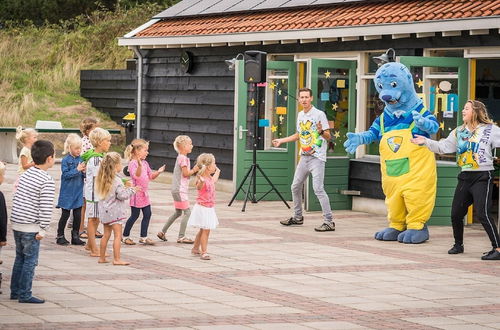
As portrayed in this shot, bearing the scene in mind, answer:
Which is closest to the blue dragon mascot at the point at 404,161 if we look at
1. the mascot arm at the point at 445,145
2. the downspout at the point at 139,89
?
the mascot arm at the point at 445,145

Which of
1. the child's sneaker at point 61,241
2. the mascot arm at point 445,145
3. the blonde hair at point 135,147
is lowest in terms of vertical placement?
the child's sneaker at point 61,241

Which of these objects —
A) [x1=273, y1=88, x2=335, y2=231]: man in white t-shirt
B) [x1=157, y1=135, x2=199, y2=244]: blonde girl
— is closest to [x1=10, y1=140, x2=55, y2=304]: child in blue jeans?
[x1=157, y1=135, x2=199, y2=244]: blonde girl

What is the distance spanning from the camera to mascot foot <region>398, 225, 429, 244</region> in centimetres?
1484

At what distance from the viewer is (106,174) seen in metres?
12.5

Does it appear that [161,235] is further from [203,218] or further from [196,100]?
[196,100]

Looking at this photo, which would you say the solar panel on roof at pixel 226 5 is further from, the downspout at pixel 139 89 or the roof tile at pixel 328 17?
the downspout at pixel 139 89

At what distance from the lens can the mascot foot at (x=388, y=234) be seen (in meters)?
15.1

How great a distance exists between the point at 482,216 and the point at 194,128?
34.7ft

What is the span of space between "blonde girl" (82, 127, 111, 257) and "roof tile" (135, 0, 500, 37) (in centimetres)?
573

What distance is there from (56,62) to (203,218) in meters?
25.0

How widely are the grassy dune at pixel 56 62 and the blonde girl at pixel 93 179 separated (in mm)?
18993

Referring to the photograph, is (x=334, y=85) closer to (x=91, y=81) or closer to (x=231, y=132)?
(x=231, y=132)

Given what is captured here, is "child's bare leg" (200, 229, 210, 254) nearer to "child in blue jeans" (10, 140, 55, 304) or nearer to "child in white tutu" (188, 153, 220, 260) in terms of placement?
"child in white tutu" (188, 153, 220, 260)

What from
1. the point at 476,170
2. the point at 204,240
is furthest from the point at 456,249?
the point at 204,240
